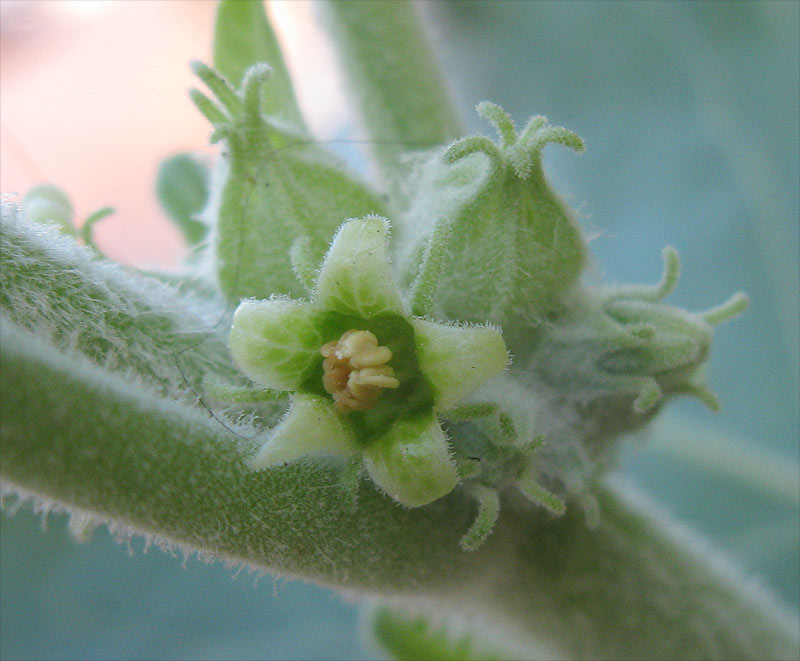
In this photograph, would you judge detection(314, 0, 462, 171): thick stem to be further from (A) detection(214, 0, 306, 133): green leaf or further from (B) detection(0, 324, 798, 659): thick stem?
(B) detection(0, 324, 798, 659): thick stem

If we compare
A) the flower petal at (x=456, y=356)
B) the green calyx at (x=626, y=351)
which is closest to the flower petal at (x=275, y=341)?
the flower petal at (x=456, y=356)

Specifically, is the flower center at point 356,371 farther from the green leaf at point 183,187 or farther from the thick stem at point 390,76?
the green leaf at point 183,187

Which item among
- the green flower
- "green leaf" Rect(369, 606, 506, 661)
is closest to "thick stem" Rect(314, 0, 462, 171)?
the green flower

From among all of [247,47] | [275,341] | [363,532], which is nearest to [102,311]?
[275,341]

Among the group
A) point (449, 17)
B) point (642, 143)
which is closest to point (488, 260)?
point (642, 143)

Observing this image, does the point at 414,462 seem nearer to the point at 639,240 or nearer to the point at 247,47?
the point at 247,47
